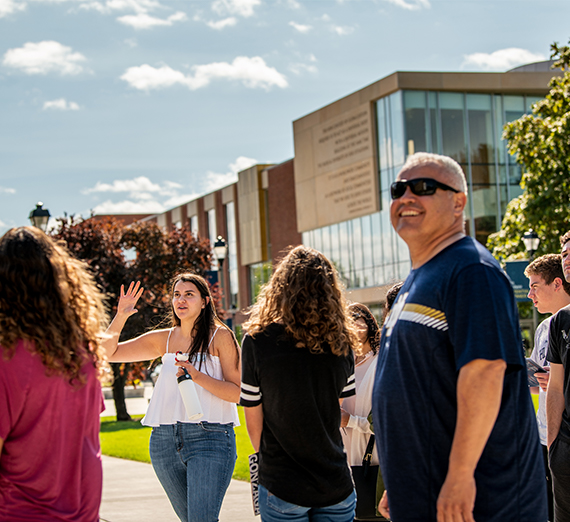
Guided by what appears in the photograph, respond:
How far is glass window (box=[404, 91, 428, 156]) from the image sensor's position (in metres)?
36.8

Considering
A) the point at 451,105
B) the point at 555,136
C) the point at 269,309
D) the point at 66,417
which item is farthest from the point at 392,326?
the point at 451,105

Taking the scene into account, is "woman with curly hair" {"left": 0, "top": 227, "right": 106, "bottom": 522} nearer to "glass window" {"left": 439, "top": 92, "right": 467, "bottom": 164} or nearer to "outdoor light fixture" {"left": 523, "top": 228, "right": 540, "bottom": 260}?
"outdoor light fixture" {"left": 523, "top": 228, "right": 540, "bottom": 260}

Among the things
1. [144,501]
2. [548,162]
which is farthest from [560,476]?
[548,162]

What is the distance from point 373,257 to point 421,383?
37.4 meters

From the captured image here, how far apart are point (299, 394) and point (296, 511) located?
1.82 ft

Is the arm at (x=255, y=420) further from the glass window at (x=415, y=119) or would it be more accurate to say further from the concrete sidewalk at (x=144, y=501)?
the glass window at (x=415, y=119)

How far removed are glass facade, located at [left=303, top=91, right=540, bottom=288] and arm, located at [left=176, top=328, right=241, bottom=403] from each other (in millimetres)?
31438

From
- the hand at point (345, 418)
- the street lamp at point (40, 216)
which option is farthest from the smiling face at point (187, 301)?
the street lamp at point (40, 216)

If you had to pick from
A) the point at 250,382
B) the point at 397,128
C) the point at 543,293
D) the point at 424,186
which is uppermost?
the point at 397,128

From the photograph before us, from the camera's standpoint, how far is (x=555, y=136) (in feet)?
67.2

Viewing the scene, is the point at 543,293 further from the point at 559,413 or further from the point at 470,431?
the point at 470,431

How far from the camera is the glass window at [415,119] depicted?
36812 mm

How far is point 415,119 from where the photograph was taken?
121 feet

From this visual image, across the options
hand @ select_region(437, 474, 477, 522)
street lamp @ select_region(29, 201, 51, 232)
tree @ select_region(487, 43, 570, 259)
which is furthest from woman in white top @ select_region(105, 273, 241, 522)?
tree @ select_region(487, 43, 570, 259)
